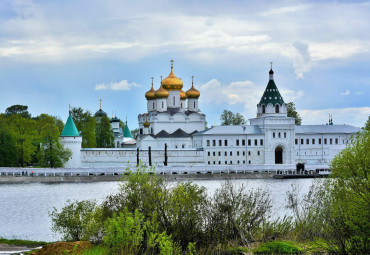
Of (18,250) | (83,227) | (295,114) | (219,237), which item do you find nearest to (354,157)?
(219,237)

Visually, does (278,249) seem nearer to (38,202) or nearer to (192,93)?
(38,202)

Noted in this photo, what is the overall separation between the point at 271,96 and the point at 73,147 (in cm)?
1993

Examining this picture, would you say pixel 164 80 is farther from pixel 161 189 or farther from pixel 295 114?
pixel 161 189

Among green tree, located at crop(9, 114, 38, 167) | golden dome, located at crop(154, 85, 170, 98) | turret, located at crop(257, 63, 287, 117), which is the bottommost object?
green tree, located at crop(9, 114, 38, 167)

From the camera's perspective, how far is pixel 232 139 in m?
59.0

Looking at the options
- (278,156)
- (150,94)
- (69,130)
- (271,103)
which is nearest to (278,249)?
(69,130)

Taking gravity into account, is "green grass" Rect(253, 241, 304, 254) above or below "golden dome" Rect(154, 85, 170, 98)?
below

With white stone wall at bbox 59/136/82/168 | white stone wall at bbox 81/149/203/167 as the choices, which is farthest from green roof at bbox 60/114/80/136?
white stone wall at bbox 81/149/203/167

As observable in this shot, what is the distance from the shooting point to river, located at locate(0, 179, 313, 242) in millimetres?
21312

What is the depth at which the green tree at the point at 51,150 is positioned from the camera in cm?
4981

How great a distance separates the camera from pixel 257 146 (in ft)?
194

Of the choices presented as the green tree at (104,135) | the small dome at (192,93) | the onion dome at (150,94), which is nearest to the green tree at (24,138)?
the green tree at (104,135)

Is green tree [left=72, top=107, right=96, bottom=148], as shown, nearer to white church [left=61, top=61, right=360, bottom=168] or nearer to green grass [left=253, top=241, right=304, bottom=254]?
white church [left=61, top=61, right=360, bottom=168]

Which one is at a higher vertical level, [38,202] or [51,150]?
[51,150]
